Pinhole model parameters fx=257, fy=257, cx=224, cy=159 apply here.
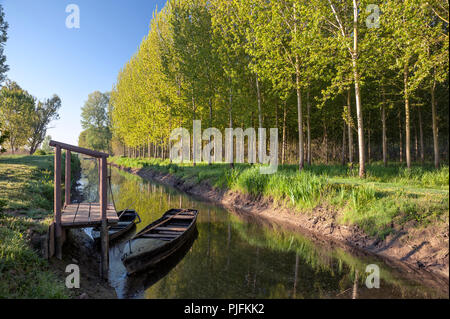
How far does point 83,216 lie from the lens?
8031 mm

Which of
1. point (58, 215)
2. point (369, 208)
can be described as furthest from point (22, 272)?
point (369, 208)

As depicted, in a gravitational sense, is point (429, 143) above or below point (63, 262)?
above

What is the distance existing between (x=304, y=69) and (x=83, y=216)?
1614 cm

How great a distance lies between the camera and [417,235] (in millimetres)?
7902

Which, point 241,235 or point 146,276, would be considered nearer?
point 146,276

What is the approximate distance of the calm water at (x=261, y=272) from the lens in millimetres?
6523

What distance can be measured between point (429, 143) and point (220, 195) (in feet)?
118

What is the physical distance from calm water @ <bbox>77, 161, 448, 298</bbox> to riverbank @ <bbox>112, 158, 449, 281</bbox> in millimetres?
906

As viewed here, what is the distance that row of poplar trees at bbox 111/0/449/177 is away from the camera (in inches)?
508

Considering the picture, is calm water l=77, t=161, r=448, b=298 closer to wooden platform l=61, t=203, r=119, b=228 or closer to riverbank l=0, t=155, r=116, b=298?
riverbank l=0, t=155, r=116, b=298

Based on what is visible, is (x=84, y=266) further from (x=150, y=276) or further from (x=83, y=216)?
(x=150, y=276)
